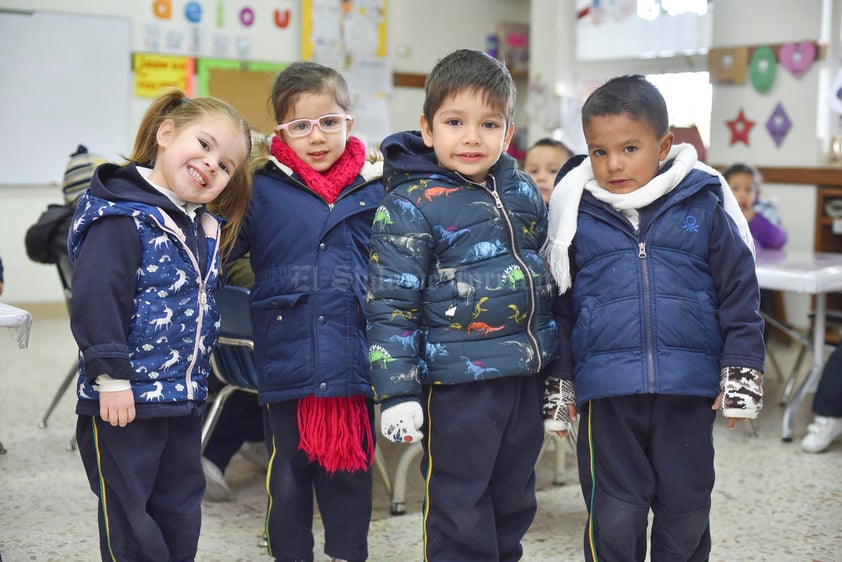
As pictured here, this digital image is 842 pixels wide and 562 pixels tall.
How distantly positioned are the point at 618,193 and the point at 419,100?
4.88 m

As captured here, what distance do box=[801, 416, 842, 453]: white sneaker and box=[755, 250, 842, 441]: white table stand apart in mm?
109

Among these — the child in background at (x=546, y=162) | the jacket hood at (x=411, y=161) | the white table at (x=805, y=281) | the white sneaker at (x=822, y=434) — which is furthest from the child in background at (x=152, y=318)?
the white sneaker at (x=822, y=434)

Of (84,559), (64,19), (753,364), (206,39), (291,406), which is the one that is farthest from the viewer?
(206,39)

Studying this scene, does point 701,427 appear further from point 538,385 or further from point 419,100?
point 419,100

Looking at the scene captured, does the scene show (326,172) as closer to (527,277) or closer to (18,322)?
(527,277)

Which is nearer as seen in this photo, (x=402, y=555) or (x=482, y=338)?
(x=482, y=338)

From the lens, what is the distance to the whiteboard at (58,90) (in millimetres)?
5113

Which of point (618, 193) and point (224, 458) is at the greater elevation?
point (618, 193)

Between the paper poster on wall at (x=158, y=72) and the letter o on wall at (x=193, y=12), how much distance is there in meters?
0.24

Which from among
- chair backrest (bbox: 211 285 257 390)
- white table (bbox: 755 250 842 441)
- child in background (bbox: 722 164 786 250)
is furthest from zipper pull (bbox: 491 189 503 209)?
child in background (bbox: 722 164 786 250)

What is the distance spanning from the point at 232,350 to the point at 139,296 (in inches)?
32.6

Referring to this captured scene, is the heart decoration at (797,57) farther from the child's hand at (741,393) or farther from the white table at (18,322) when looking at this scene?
the white table at (18,322)

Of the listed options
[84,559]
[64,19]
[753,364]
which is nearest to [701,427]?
[753,364]

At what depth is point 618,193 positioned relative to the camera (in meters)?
1.63
